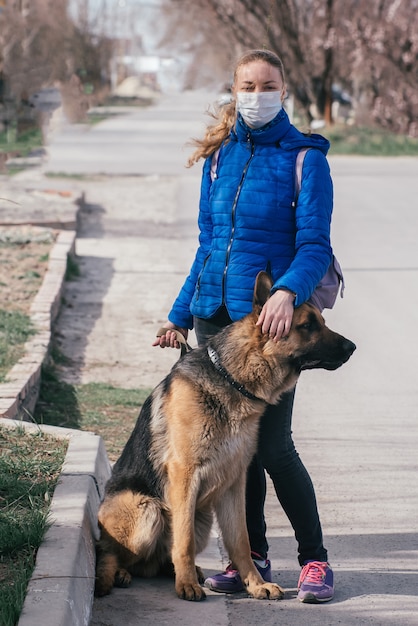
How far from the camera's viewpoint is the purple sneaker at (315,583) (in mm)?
4141

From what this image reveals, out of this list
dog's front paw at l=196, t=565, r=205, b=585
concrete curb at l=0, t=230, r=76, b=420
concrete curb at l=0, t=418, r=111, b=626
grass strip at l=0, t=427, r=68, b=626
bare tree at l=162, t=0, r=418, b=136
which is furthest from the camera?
bare tree at l=162, t=0, r=418, b=136

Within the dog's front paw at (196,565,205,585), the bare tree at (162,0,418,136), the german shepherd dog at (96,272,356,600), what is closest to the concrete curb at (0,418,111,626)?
the german shepherd dog at (96,272,356,600)

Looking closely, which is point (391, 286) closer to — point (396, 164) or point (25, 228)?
point (25, 228)

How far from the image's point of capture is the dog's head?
12.9ft

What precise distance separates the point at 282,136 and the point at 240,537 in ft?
5.41

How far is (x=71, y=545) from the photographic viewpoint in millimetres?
3908

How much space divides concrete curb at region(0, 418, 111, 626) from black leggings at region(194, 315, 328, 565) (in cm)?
74

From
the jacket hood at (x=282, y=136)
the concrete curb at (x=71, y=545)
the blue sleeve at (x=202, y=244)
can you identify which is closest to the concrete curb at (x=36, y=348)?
the concrete curb at (x=71, y=545)

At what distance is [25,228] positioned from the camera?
13.5 metres

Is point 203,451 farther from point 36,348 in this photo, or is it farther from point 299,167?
point 36,348

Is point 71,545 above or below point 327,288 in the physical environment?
below

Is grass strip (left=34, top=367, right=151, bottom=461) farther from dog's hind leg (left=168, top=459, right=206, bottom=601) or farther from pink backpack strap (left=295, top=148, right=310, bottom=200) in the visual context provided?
pink backpack strap (left=295, top=148, right=310, bottom=200)

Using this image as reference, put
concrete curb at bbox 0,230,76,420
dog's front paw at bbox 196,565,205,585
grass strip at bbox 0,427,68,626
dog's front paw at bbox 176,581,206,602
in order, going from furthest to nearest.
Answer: concrete curb at bbox 0,230,76,420
dog's front paw at bbox 196,565,205,585
dog's front paw at bbox 176,581,206,602
grass strip at bbox 0,427,68,626

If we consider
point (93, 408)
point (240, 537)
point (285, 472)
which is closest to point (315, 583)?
point (240, 537)
